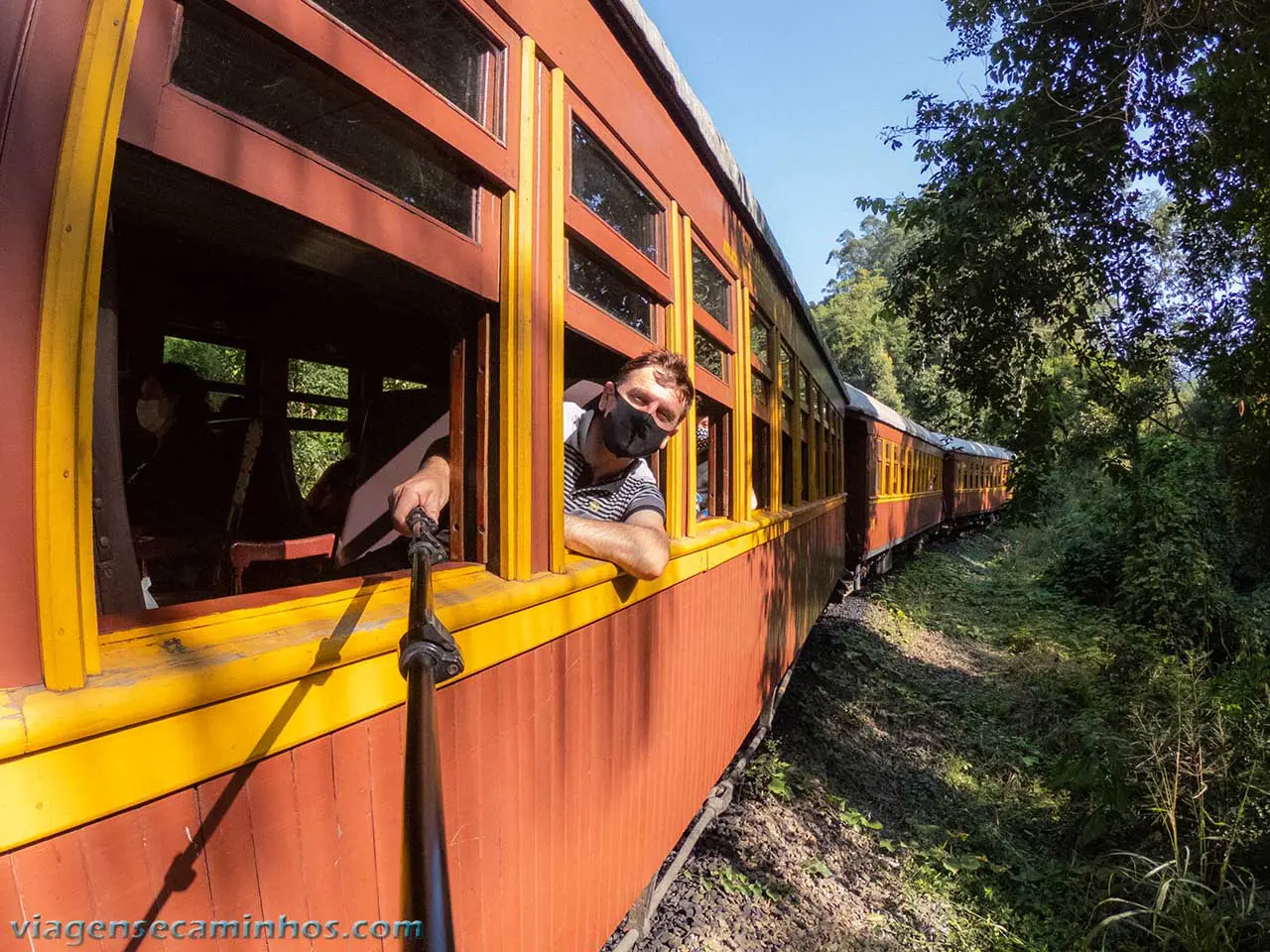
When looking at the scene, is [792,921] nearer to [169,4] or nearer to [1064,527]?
[169,4]

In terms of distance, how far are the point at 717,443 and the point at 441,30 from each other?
2.18 metres

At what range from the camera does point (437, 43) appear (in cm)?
142

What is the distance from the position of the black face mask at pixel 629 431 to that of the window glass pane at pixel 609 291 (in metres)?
0.28

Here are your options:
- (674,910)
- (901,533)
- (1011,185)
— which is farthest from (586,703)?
(901,533)

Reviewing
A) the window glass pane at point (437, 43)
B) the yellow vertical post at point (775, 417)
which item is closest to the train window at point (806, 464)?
the yellow vertical post at point (775, 417)

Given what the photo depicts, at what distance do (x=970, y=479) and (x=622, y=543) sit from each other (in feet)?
71.4

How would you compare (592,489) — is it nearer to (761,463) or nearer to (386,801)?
(386,801)

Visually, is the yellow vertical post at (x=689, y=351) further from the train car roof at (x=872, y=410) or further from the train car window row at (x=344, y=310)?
the train car roof at (x=872, y=410)

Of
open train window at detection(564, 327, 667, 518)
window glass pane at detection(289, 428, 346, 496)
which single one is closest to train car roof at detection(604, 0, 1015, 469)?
open train window at detection(564, 327, 667, 518)

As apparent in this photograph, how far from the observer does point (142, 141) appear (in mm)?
884

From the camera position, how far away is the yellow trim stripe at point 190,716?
76 centimetres

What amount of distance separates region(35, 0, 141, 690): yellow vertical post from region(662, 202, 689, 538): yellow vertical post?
5.90 ft

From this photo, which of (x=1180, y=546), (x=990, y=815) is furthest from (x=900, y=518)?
(x=990, y=815)

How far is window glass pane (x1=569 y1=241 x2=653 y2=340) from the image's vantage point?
1.94 metres
